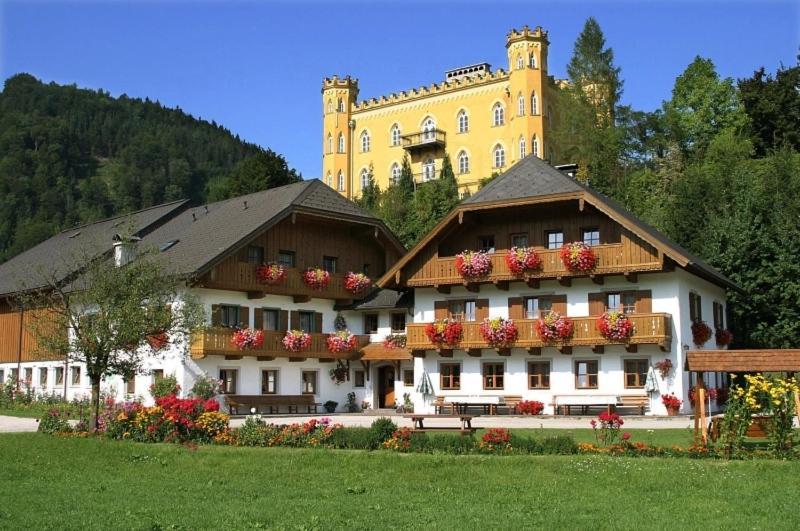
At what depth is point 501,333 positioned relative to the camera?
34312 millimetres

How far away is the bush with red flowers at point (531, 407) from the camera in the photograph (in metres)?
34.0

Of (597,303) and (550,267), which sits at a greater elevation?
(550,267)

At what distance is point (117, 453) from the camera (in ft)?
66.1

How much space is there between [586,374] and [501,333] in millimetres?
3363

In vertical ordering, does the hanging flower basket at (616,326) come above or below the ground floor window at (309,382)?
above

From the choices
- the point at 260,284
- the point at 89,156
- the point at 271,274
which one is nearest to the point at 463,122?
the point at 271,274

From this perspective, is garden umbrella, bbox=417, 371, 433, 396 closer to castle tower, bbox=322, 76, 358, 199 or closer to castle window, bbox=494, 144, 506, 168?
castle window, bbox=494, 144, 506, 168

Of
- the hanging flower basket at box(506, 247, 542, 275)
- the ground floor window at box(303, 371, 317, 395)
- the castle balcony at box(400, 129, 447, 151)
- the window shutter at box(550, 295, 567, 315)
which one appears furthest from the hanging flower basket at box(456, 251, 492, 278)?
the castle balcony at box(400, 129, 447, 151)

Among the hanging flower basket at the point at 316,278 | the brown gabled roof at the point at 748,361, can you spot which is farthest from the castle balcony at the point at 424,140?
the brown gabled roof at the point at 748,361

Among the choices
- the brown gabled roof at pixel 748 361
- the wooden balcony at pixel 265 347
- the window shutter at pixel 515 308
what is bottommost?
the brown gabled roof at pixel 748 361

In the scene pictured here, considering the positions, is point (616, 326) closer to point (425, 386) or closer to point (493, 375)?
point (493, 375)

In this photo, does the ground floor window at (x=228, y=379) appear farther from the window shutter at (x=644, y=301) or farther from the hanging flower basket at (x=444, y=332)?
the window shutter at (x=644, y=301)

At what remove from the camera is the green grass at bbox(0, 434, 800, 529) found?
1269 cm

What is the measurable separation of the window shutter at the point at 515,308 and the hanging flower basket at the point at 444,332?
201cm
